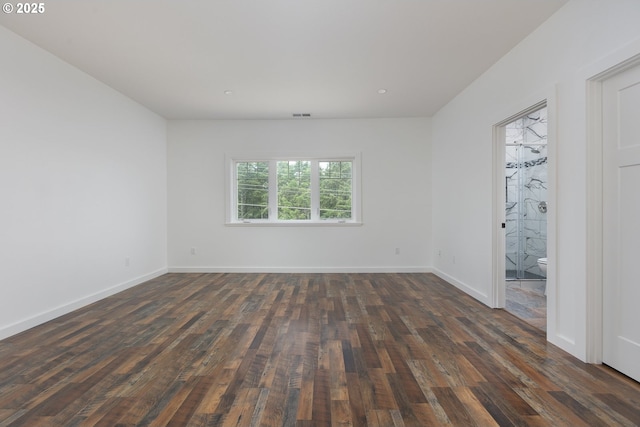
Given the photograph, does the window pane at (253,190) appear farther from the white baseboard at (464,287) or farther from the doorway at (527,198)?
the doorway at (527,198)

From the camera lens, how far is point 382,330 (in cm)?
266

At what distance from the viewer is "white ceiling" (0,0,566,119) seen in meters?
2.31

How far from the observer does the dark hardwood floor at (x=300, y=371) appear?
155cm

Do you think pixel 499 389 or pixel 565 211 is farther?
pixel 565 211

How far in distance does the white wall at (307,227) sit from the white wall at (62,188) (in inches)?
30.2

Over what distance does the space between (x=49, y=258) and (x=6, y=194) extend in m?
0.72

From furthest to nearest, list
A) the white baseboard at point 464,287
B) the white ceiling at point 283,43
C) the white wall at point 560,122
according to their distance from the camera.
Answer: the white baseboard at point 464,287
the white ceiling at point 283,43
the white wall at point 560,122

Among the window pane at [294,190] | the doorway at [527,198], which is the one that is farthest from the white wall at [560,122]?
the window pane at [294,190]

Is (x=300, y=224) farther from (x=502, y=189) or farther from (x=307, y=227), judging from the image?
(x=502, y=189)

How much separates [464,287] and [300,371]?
2806 mm

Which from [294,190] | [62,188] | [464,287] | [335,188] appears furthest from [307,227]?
[62,188]

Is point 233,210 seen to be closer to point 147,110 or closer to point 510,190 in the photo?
point 147,110

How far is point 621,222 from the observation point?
1958mm

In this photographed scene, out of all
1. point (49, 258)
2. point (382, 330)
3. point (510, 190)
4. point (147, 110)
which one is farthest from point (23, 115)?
point (510, 190)
